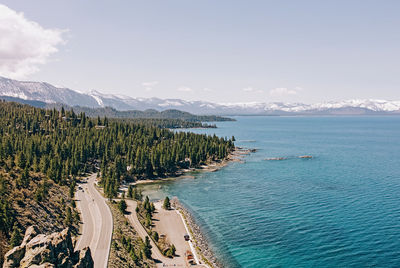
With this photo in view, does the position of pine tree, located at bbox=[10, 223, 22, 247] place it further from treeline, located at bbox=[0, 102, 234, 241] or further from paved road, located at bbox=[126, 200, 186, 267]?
treeline, located at bbox=[0, 102, 234, 241]

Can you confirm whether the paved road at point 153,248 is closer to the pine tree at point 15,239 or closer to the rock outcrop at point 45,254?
the rock outcrop at point 45,254

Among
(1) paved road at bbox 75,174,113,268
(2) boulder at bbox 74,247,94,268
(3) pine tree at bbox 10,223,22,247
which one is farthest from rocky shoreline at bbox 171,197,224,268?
(3) pine tree at bbox 10,223,22,247

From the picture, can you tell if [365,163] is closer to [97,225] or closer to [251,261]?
[251,261]

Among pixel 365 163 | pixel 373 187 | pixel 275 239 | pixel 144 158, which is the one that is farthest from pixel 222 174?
pixel 365 163

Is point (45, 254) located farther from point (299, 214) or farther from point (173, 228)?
point (299, 214)

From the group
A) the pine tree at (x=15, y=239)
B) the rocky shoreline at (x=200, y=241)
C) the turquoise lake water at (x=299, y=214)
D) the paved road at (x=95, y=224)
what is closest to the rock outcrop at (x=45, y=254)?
the paved road at (x=95, y=224)
